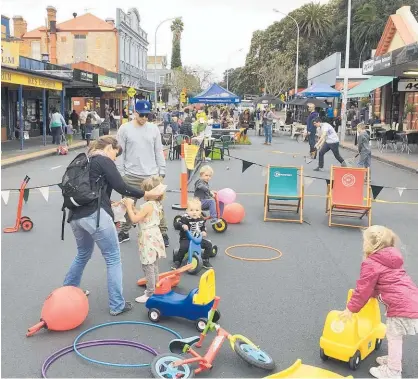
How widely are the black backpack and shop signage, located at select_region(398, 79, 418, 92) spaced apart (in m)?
25.7

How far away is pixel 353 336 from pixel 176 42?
116 meters

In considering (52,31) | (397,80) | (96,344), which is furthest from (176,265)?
(52,31)

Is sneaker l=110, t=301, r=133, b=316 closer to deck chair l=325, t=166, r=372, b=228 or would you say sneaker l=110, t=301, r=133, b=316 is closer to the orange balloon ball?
the orange balloon ball

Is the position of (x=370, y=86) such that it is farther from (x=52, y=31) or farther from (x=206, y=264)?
(x=52, y=31)

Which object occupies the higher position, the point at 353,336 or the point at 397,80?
the point at 397,80

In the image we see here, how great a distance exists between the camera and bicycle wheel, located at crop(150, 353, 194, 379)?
4.01 metres

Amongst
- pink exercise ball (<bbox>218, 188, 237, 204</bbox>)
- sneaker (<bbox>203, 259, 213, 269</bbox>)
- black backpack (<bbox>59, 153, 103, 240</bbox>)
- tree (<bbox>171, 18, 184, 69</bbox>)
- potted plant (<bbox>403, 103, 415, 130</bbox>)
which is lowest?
sneaker (<bbox>203, 259, 213, 269</bbox>)

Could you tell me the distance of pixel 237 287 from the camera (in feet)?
20.6

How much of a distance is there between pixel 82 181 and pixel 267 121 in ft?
82.4

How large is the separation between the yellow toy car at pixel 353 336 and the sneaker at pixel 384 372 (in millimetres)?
158

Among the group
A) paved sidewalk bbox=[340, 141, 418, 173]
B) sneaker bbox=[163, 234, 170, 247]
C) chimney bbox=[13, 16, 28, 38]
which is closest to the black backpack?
sneaker bbox=[163, 234, 170, 247]

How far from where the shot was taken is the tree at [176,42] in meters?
115

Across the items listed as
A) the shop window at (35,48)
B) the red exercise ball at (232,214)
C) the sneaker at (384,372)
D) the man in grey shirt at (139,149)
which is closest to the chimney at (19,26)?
the shop window at (35,48)

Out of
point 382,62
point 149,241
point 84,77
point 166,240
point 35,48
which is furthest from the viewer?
point 35,48
